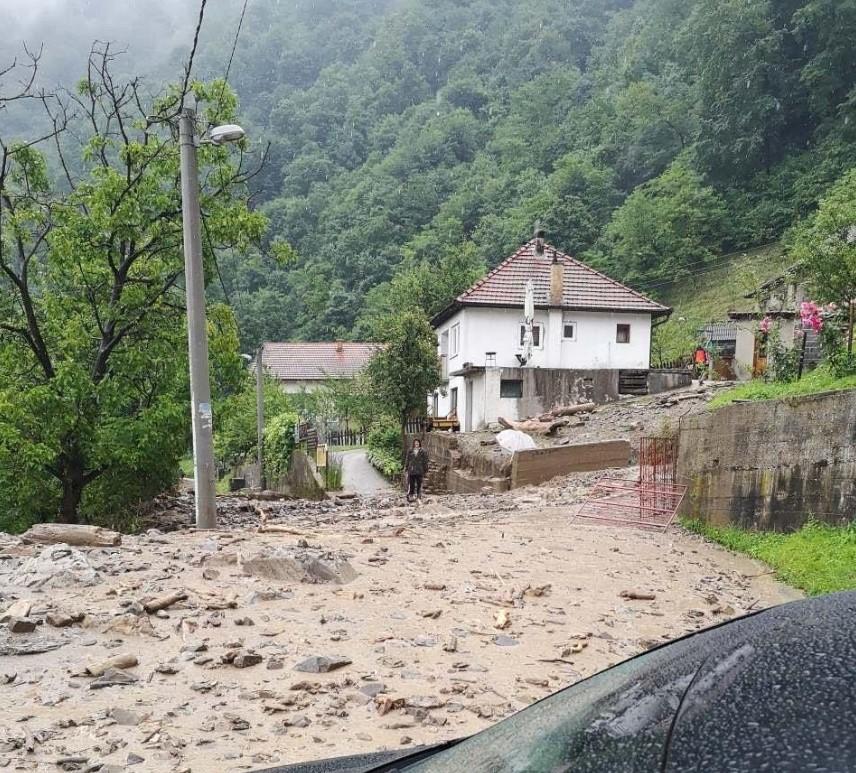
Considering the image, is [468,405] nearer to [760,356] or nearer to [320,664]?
[760,356]

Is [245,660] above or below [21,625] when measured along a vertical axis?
below

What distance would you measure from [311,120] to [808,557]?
85078 millimetres

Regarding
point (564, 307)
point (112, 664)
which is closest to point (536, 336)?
point (564, 307)

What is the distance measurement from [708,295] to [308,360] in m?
34.0

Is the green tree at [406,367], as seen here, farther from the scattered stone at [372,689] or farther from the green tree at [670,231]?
the green tree at [670,231]

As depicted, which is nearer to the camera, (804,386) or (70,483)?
(804,386)

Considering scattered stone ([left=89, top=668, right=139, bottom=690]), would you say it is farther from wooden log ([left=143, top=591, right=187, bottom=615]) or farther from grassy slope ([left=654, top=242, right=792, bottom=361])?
grassy slope ([left=654, top=242, right=792, bottom=361])

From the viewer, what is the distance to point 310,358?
208ft

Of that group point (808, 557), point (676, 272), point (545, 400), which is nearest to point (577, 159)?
point (676, 272)

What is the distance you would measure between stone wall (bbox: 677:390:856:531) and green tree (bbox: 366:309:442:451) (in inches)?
727

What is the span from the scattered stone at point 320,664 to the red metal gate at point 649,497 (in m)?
7.81

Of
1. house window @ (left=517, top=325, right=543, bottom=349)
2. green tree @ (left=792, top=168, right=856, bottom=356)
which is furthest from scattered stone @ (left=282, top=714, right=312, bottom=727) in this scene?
house window @ (left=517, top=325, right=543, bottom=349)

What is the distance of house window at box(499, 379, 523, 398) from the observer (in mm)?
28688

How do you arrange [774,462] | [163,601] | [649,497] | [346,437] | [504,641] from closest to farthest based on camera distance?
[504,641] < [163,601] < [774,462] < [649,497] < [346,437]
